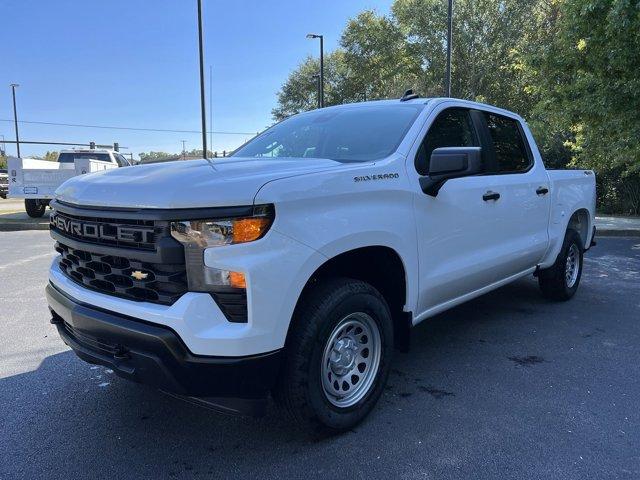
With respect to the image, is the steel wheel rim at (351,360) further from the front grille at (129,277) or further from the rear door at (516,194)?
the rear door at (516,194)

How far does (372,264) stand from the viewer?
10.6 feet

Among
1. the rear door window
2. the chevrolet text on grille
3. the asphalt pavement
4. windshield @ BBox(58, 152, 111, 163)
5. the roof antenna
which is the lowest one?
the asphalt pavement

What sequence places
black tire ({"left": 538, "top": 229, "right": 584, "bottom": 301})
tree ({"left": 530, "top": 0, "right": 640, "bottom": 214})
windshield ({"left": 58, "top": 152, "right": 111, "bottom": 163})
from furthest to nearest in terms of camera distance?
windshield ({"left": 58, "top": 152, "right": 111, "bottom": 163}) → tree ({"left": 530, "top": 0, "right": 640, "bottom": 214}) → black tire ({"left": 538, "top": 229, "right": 584, "bottom": 301})

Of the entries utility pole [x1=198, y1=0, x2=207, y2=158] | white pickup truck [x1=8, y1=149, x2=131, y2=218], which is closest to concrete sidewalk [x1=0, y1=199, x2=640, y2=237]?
white pickup truck [x1=8, y1=149, x2=131, y2=218]

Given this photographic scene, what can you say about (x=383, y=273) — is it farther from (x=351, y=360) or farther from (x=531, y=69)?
(x=531, y=69)

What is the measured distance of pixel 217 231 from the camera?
93.0 inches

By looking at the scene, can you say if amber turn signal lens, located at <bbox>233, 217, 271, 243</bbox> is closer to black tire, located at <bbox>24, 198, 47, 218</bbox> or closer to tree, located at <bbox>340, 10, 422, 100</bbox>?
black tire, located at <bbox>24, 198, 47, 218</bbox>

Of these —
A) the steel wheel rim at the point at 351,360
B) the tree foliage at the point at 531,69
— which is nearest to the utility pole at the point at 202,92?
the tree foliage at the point at 531,69

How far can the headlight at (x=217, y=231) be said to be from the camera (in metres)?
2.36

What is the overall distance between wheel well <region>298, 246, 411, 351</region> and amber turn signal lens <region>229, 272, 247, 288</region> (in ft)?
2.06

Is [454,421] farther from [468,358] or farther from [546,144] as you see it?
[546,144]

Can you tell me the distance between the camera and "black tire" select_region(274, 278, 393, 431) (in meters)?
2.62

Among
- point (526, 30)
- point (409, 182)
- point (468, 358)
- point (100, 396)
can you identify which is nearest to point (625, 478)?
point (468, 358)

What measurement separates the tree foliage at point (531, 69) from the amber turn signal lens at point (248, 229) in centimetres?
→ 936
